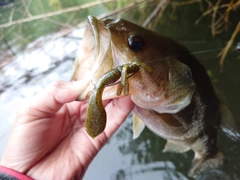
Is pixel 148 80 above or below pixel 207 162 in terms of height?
above

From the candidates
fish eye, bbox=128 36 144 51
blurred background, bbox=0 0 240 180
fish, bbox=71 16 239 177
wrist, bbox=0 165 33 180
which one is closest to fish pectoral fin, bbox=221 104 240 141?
fish, bbox=71 16 239 177

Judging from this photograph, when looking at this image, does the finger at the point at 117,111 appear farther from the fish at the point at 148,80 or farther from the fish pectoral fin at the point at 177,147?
the fish pectoral fin at the point at 177,147

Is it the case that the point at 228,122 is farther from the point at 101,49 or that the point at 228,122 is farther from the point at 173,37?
the point at 173,37

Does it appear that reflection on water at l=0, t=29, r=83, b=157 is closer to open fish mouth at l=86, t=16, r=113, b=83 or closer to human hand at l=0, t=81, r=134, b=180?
human hand at l=0, t=81, r=134, b=180

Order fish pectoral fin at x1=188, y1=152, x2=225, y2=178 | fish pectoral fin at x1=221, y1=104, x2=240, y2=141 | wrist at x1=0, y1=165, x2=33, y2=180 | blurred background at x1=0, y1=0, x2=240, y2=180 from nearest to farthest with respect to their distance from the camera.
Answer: wrist at x1=0, y1=165, x2=33, y2=180 < fish pectoral fin at x1=221, y1=104, x2=240, y2=141 < fish pectoral fin at x1=188, y1=152, x2=225, y2=178 < blurred background at x1=0, y1=0, x2=240, y2=180

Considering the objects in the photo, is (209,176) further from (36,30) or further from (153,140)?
(36,30)

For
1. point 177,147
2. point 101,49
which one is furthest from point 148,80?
point 177,147

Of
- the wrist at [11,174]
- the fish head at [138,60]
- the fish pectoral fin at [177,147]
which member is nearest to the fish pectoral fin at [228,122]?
the fish pectoral fin at [177,147]

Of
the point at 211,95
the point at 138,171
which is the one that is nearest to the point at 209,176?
the point at 138,171
